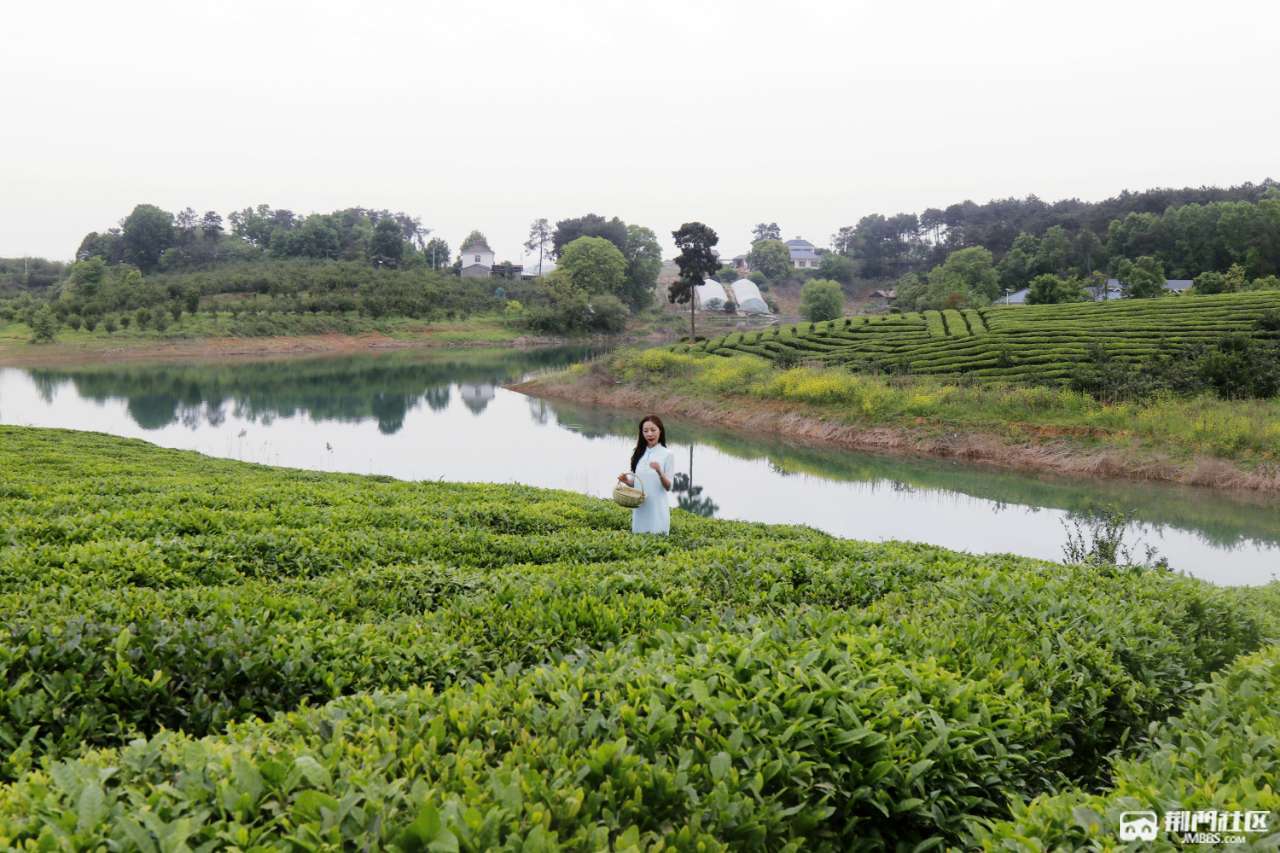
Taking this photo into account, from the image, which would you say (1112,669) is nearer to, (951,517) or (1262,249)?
(951,517)

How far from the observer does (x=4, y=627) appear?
317 centimetres

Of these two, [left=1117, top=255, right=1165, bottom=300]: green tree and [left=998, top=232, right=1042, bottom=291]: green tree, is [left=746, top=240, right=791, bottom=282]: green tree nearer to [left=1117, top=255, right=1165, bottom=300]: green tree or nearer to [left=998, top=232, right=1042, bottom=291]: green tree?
[left=998, top=232, right=1042, bottom=291]: green tree

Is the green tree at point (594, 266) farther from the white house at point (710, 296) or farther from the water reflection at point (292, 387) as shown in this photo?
the water reflection at point (292, 387)

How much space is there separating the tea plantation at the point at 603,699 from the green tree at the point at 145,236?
8657 cm

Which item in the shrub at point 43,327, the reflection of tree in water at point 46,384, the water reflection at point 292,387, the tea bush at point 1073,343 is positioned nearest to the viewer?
the tea bush at point 1073,343

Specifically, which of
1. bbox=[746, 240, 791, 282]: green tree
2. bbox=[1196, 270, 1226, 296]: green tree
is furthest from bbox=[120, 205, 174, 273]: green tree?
bbox=[1196, 270, 1226, 296]: green tree

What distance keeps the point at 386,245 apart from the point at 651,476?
264ft

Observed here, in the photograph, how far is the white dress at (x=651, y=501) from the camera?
6.28 m

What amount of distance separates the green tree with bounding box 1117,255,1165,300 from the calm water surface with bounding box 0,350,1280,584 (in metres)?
24.8

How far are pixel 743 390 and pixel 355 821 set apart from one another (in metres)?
26.2

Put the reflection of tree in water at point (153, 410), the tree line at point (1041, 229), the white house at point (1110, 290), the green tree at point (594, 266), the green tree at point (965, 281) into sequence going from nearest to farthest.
Result: 1. the reflection of tree in water at point (153, 410)
2. the white house at point (1110, 290)
3. the green tree at point (965, 281)
4. the tree line at point (1041, 229)
5. the green tree at point (594, 266)

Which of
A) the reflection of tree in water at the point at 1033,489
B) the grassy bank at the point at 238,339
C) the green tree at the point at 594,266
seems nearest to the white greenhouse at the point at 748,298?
the green tree at the point at 594,266

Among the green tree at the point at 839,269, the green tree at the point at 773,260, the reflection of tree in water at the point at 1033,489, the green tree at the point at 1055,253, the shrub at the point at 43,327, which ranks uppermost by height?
the green tree at the point at 773,260

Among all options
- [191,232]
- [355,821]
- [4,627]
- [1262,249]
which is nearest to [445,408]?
[4,627]
